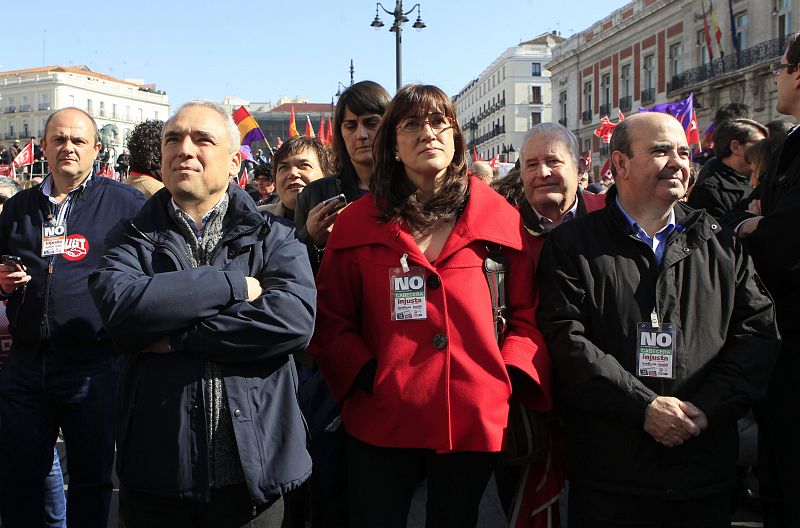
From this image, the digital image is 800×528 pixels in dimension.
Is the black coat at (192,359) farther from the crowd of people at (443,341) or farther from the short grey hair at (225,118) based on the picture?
the short grey hair at (225,118)

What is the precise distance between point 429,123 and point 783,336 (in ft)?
5.56

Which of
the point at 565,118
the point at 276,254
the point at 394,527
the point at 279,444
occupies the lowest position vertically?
the point at 394,527

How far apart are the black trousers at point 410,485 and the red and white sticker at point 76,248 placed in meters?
1.81

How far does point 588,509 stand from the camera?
2.84 meters

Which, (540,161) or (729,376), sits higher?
(540,161)

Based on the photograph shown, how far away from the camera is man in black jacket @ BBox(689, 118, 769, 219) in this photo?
5.00m

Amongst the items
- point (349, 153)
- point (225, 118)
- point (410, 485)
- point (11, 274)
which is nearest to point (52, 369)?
point (11, 274)

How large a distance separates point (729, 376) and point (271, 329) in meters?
1.69

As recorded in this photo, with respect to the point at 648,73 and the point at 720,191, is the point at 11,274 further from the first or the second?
the point at 648,73

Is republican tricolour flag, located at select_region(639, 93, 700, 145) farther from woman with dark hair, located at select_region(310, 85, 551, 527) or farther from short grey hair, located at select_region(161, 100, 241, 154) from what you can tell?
short grey hair, located at select_region(161, 100, 241, 154)

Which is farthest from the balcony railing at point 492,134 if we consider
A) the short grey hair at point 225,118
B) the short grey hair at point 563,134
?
the short grey hair at point 225,118

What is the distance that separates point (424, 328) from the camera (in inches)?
109

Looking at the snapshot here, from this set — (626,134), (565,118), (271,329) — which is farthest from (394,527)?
(565,118)

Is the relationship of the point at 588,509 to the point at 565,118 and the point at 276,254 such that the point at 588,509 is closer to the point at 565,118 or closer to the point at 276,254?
the point at 276,254
